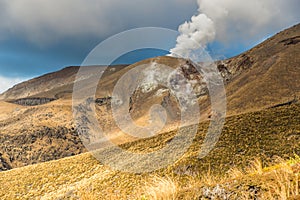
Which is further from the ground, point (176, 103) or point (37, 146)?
point (176, 103)

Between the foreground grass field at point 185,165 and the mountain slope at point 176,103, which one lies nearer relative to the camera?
the foreground grass field at point 185,165

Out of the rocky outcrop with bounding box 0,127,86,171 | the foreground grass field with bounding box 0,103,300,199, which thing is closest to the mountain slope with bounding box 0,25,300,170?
the rocky outcrop with bounding box 0,127,86,171

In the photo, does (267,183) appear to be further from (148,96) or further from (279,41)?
(148,96)

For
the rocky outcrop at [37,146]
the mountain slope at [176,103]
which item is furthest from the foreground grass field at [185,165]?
the rocky outcrop at [37,146]

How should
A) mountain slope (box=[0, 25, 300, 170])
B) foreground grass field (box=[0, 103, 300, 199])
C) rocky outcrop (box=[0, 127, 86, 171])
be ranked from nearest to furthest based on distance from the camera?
foreground grass field (box=[0, 103, 300, 199]) → mountain slope (box=[0, 25, 300, 170]) → rocky outcrop (box=[0, 127, 86, 171])

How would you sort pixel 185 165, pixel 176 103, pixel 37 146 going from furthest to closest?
pixel 176 103 → pixel 37 146 → pixel 185 165

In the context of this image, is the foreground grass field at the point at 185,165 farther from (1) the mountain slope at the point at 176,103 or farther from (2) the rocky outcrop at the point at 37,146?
(2) the rocky outcrop at the point at 37,146

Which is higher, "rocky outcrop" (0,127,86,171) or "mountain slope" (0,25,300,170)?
"mountain slope" (0,25,300,170)

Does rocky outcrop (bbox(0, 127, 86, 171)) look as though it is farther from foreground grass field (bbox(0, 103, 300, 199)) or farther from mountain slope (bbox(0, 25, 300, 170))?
foreground grass field (bbox(0, 103, 300, 199))

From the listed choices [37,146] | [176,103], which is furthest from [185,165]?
[176,103]

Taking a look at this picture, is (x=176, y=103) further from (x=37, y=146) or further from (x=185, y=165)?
(x=185, y=165)

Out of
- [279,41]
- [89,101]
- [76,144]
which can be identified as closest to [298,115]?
[279,41]

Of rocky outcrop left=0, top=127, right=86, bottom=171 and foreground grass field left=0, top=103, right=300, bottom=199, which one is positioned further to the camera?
rocky outcrop left=0, top=127, right=86, bottom=171

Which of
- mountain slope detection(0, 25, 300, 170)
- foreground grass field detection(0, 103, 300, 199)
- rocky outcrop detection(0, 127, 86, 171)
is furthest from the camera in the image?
rocky outcrop detection(0, 127, 86, 171)
